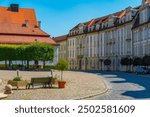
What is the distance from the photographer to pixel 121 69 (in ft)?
263

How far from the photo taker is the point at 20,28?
84.3 m

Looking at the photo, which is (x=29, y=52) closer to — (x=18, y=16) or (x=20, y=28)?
(x=20, y=28)

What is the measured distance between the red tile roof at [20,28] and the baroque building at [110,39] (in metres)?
14.0

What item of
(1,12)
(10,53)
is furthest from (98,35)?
(10,53)

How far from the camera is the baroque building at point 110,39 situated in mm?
72062

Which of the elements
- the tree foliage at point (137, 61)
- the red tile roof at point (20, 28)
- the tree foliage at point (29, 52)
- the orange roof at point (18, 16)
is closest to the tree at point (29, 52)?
the tree foliage at point (29, 52)

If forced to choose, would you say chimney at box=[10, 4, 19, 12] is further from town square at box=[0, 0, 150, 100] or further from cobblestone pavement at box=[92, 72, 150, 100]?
cobblestone pavement at box=[92, 72, 150, 100]

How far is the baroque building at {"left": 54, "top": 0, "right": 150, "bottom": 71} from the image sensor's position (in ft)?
236

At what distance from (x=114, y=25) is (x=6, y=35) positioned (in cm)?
2363

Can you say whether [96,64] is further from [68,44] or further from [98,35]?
[68,44]

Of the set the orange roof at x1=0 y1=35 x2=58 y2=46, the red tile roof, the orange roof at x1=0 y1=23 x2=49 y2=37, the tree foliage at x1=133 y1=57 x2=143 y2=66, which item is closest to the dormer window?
the tree foliage at x1=133 y1=57 x2=143 y2=66

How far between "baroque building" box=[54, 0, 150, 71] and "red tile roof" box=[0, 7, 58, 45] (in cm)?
1397

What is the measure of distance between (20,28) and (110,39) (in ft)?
67.2

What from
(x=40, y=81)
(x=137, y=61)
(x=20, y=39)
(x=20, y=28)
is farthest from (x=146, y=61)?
(x=40, y=81)
